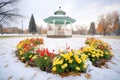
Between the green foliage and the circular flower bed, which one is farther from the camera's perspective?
the green foliage

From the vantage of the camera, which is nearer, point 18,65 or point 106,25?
point 18,65

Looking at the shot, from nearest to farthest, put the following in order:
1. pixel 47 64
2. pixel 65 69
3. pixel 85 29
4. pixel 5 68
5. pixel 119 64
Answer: pixel 65 69, pixel 47 64, pixel 5 68, pixel 119 64, pixel 85 29

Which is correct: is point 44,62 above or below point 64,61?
below

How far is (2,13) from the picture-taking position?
16188mm

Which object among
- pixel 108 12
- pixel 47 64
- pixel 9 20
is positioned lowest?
pixel 47 64

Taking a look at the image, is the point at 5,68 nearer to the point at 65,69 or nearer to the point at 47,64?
the point at 47,64

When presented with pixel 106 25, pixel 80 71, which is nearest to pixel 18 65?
pixel 80 71

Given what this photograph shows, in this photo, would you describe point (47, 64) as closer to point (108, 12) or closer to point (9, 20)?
point (9, 20)

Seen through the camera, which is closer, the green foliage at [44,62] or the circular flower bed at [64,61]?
the circular flower bed at [64,61]

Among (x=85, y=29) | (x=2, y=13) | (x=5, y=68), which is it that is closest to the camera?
(x=5, y=68)

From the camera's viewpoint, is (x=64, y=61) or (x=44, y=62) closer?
(x=64, y=61)

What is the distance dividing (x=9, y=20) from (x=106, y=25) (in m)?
42.2

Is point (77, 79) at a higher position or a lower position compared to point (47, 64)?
lower

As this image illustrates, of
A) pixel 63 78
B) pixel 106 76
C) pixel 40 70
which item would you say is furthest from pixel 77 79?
pixel 40 70
